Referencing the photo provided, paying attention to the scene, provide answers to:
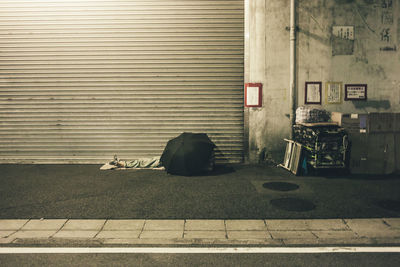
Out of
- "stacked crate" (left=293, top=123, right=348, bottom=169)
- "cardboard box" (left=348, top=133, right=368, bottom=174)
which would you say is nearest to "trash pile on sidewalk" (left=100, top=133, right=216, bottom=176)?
"stacked crate" (left=293, top=123, right=348, bottom=169)

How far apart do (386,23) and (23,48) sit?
9.87 m

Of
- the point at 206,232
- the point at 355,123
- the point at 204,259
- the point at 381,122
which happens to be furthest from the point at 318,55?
the point at 204,259

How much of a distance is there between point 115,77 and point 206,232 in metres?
6.21

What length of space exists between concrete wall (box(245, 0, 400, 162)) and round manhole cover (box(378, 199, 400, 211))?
3.60 metres

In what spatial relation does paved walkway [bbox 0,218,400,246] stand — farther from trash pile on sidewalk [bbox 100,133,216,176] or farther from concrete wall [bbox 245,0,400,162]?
concrete wall [bbox 245,0,400,162]

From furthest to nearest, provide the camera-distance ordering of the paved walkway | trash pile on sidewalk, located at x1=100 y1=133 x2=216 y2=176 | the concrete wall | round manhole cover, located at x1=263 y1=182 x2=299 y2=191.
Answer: the concrete wall, trash pile on sidewalk, located at x1=100 y1=133 x2=216 y2=176, round manhole cover, located at x1=263 y1=182 x2=299 y2=191, the paved walkway

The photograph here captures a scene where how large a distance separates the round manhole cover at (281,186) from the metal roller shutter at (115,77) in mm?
2325

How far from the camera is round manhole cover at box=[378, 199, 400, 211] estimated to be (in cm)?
631

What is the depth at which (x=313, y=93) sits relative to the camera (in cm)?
986

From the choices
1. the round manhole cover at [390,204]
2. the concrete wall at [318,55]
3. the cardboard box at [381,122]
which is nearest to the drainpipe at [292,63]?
the concrete wall at [318,55]

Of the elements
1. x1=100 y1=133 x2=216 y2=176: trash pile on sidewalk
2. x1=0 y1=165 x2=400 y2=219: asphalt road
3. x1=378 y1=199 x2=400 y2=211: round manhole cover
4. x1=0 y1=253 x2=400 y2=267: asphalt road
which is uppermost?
x1=100 y1=133 x2=216 y2=176: trash pile on sidewalk

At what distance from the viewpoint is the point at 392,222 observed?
5.58m

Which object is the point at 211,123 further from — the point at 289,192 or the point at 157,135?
the point at 289,192

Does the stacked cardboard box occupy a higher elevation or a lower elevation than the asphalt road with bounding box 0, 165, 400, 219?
higher
